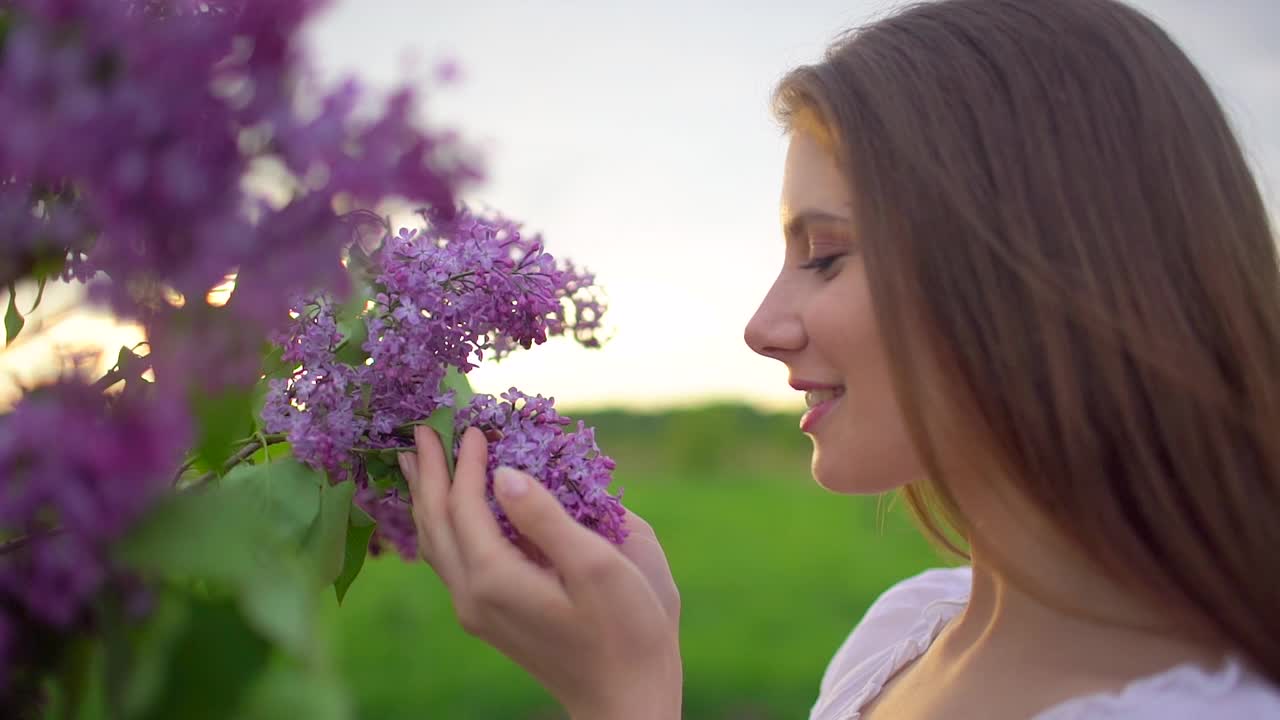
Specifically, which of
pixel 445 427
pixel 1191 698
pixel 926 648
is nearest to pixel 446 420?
pixel 445 427

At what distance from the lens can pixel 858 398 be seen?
1.05 meters

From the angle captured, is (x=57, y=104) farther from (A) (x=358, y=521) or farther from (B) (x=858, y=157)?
(B) (x=858, y=157)

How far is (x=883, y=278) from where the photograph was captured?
988 millimetres

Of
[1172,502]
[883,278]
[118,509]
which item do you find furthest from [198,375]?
[1172,502]

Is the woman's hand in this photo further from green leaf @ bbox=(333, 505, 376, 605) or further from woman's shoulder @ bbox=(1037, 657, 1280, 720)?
woman's shoulder @ bbox=(1037, 657, 1280, 720)

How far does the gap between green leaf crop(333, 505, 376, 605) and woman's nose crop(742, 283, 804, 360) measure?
1.44ft

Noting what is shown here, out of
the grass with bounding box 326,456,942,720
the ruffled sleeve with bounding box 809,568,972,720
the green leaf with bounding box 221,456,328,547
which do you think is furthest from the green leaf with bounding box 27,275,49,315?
the grass with bounding box 326,456,942,720

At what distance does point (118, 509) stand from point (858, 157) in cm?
82

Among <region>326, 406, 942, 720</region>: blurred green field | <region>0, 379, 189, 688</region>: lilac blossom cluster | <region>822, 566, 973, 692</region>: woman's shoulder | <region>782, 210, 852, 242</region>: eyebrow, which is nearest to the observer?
<region>0, 379, 189, 688</region>: lilac blossom cluster

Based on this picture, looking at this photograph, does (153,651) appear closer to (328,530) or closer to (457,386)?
(328,530)

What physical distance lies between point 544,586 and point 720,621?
7.91 m

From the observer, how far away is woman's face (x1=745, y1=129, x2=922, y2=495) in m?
1.04

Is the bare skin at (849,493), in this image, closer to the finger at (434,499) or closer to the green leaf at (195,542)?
the finger at (434,499)

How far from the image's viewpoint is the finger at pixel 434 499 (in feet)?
2.54
